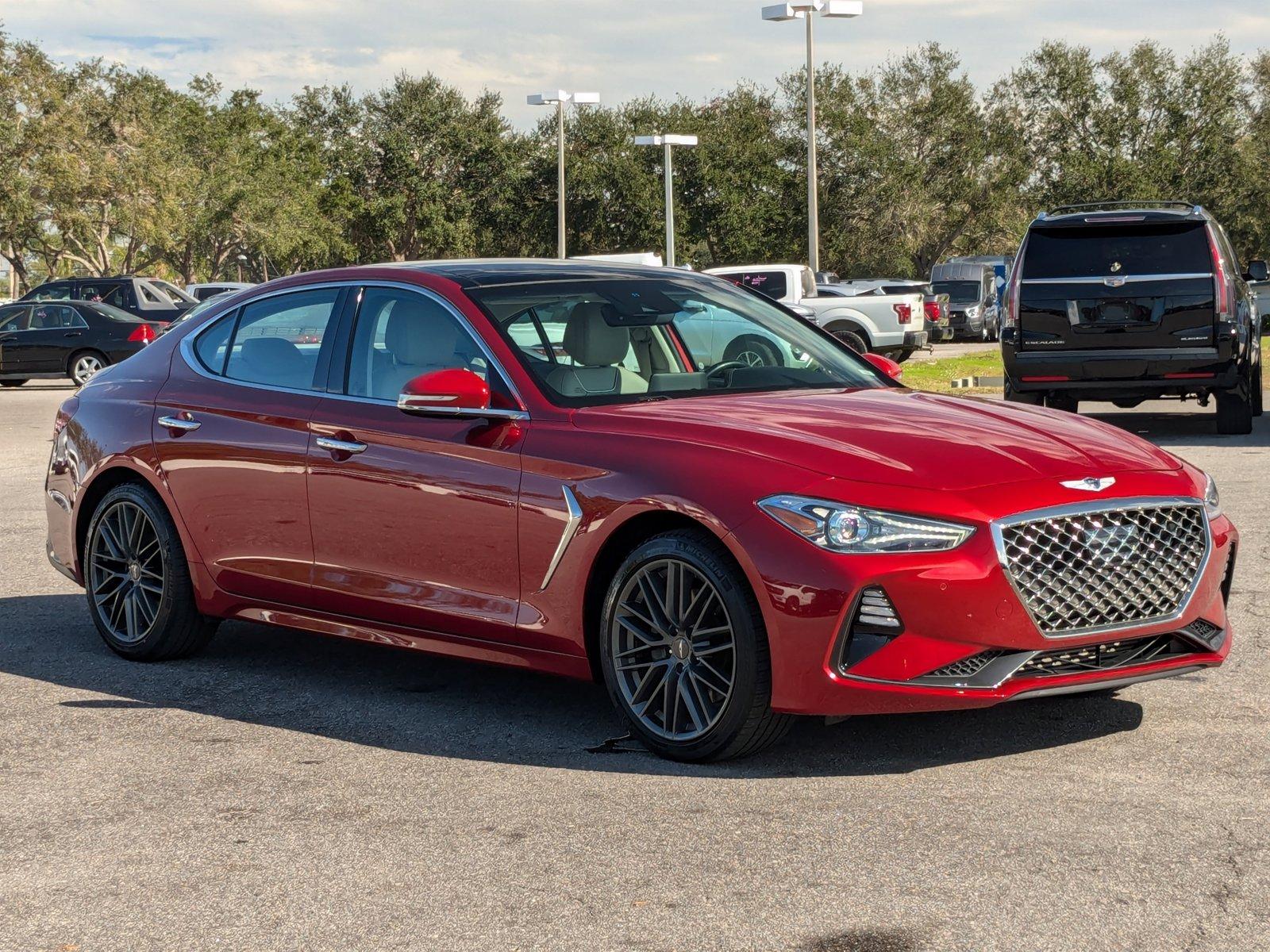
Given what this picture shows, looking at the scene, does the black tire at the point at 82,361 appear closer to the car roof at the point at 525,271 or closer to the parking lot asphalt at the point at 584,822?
the parking lot asphalt at the point at 584,822

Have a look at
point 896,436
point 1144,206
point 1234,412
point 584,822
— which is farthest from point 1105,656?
point 1234,412

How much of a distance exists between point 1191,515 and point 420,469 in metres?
2.48

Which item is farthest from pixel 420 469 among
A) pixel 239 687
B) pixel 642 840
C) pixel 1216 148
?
pixel 1216 148

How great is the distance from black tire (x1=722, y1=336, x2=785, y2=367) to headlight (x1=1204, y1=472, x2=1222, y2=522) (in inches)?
62.0

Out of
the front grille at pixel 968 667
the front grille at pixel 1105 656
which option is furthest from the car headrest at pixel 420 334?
the front grille at pixel 1105 656

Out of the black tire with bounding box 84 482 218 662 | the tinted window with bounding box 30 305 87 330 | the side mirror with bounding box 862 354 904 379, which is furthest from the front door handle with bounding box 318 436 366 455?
the tinted window with bounding box 30 305 87 330

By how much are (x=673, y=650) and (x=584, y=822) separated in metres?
0.75

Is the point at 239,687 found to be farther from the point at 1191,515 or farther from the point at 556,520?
the point at 1191,515

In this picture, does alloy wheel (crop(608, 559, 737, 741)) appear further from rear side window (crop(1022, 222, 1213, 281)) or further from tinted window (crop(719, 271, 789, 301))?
tinted window (crop(719, 271, 789, 301))

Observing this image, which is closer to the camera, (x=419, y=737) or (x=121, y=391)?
(x=419, y=737)

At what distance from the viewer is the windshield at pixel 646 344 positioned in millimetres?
5957

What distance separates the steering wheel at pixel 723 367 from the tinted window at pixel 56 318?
85.0ft

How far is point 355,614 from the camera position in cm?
630

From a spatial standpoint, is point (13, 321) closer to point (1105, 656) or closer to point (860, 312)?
point (860, 312)
